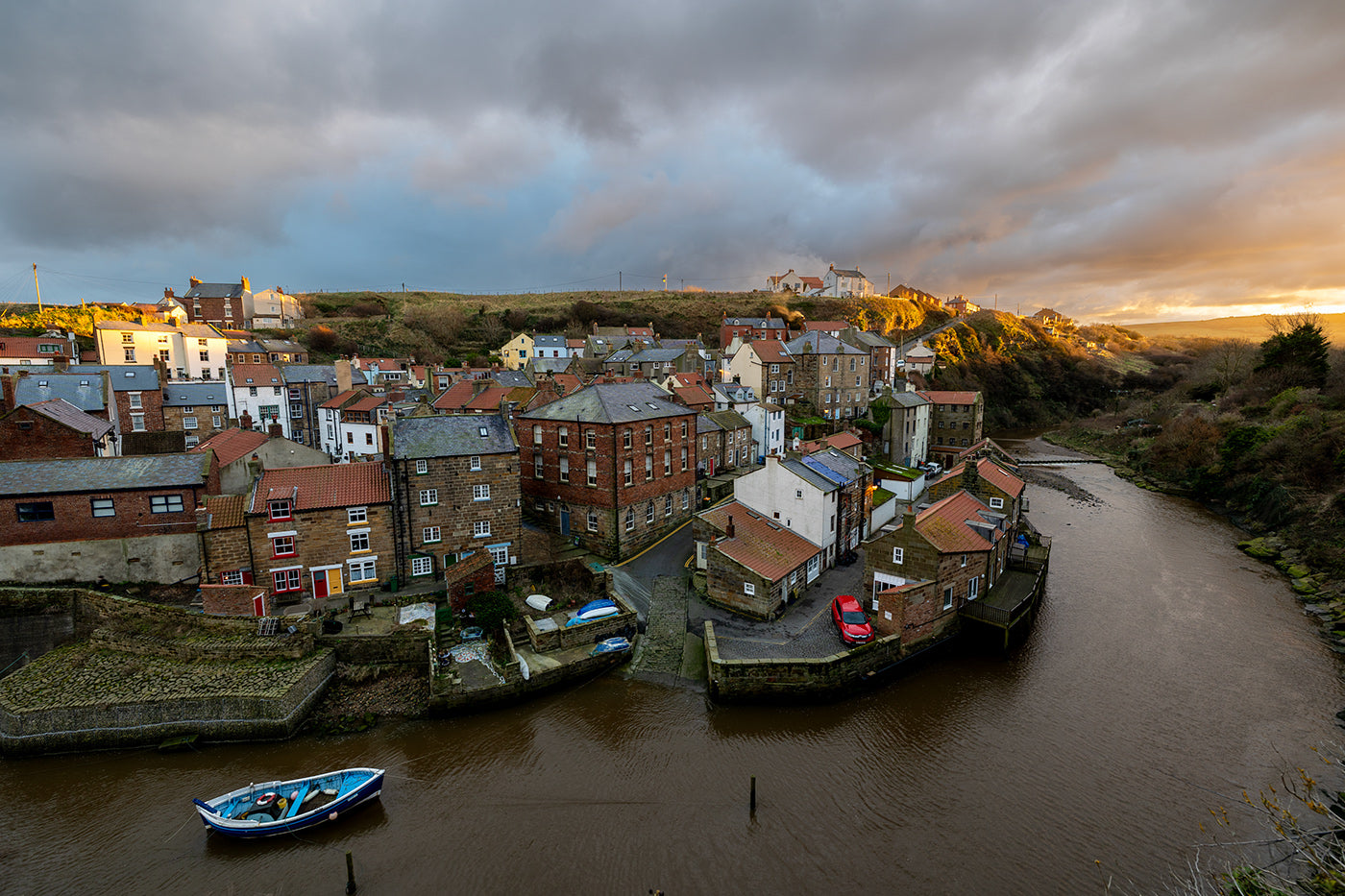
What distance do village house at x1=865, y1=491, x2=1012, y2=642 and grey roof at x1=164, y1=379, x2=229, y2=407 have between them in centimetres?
5316

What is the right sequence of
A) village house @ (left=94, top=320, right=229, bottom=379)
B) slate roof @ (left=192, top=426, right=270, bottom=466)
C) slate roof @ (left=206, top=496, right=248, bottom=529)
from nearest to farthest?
slate roof @ (left=206, top=496, right=248, bottom=529) < slate roof @ (left=192, top=426, right=270, bottom=466) < village house @ (left=94, top=320, right=229, bottom=379)

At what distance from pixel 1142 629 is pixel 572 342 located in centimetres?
6885

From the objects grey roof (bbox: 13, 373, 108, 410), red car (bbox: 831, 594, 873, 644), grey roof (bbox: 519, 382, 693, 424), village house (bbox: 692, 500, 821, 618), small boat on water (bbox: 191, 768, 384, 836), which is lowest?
small boat on water (bbox: 191, 768, 384, 836)

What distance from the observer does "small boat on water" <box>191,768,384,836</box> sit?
15.3 meters

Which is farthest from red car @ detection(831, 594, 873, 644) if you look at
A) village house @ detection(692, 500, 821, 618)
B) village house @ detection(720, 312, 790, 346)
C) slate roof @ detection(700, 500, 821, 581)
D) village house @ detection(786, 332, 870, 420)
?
village house @ detection(720, 312, 790, 346)

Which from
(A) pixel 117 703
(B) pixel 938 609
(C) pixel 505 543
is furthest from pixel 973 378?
(A) pixel 117 703

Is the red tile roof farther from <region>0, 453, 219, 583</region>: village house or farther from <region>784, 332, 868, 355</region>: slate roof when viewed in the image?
<region>784, 332, 868, 355</region>: slate roof

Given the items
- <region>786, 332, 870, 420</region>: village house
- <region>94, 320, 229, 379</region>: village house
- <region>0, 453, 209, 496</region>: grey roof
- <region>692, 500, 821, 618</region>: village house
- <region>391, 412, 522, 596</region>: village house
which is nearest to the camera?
<region>0, 453, 209, 496</region>: grey roof

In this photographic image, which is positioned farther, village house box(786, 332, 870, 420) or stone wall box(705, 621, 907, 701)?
village house box(786, 332, 870, 420)

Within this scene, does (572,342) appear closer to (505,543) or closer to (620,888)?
(505,543)

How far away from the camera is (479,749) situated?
19.2m

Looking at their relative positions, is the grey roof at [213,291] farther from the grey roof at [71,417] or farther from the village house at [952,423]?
the village house at [952,423]

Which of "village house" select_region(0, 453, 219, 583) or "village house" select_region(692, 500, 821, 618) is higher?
"village house" select_region(0, 453, 219, 583)

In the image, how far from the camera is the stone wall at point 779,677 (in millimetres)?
20969
